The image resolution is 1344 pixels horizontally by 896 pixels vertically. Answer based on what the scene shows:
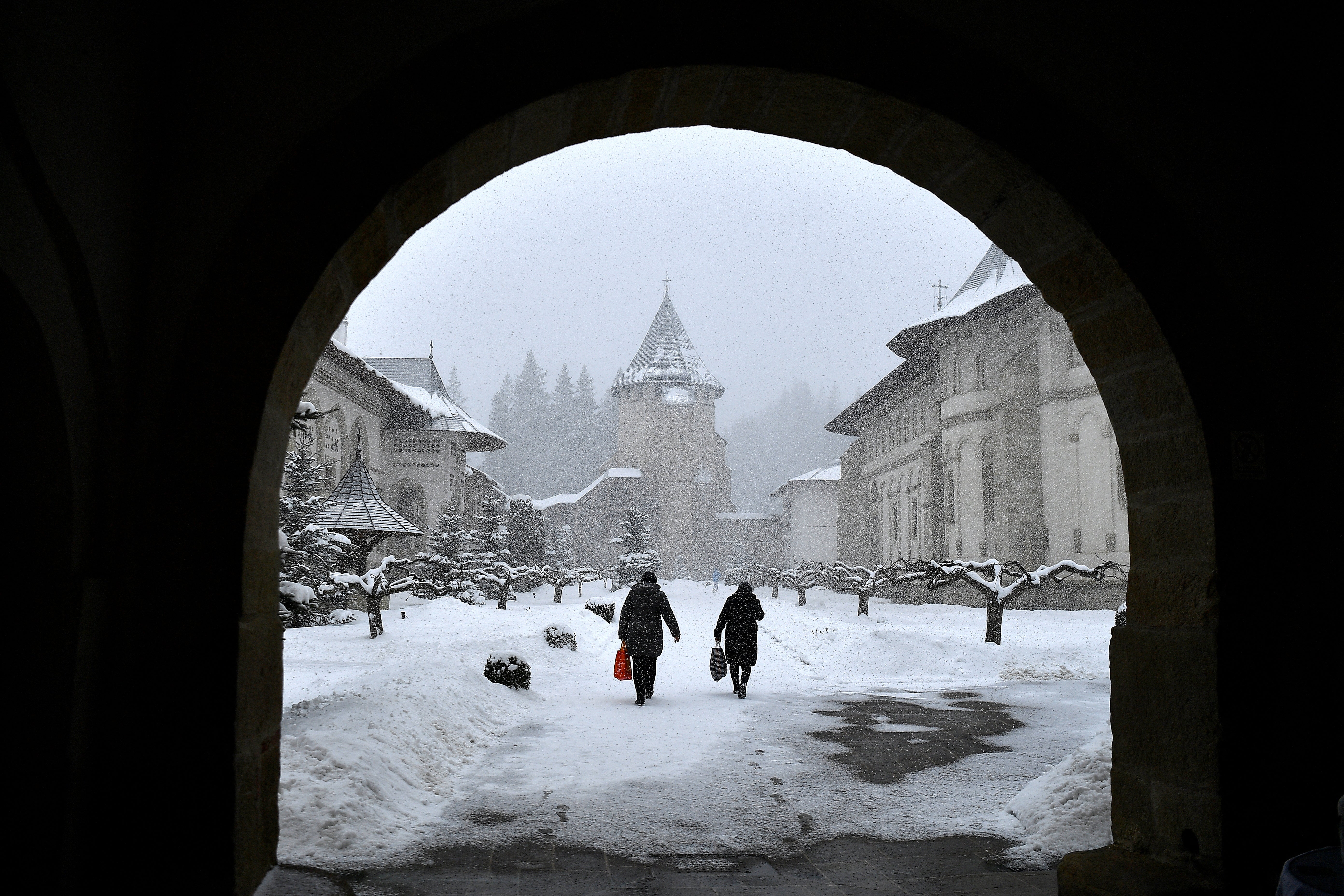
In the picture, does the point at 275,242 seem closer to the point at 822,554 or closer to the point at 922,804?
the point at 922,804

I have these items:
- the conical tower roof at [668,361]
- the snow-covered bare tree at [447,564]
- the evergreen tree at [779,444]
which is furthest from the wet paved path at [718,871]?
the evergreen tree at [779,444]

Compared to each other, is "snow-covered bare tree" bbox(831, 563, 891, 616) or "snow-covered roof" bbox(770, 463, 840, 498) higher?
"snow-covered roof" bbox(770, 463, 840, 498)

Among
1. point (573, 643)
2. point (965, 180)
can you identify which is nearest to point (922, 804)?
point (965, 180)

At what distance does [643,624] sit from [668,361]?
61.8 metres

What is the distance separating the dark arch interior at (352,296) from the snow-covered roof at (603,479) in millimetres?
59544

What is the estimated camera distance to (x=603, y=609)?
2294cm

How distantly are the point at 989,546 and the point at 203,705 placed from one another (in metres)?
29.9

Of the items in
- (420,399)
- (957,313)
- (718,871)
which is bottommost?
(718,871)

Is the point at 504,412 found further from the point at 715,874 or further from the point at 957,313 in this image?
the point at 715,874

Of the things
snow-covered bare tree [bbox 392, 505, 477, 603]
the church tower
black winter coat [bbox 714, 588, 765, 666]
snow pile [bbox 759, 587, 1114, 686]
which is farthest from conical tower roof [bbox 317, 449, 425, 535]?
the church tower

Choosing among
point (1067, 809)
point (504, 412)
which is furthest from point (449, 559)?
point (504, 412)

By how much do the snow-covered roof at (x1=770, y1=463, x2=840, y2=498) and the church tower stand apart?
6.54m

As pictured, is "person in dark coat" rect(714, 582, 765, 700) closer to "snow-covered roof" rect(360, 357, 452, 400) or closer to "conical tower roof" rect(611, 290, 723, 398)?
"snow-covered roof" rect(360, 357, 452, 400)

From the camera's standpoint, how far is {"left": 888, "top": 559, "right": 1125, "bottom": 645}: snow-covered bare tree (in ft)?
55.4
